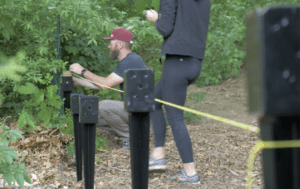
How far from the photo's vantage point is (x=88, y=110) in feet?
8.38

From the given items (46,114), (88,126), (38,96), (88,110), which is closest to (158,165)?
(88,126)

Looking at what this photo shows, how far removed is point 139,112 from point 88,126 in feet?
4.38

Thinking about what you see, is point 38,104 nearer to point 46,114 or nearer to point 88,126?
point 46,114

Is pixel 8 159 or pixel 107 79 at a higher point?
pixel 107 79

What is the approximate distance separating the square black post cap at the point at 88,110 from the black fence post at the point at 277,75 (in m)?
1.95

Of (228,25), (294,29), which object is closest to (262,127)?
(294,29)

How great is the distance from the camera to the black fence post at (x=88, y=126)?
101 inches

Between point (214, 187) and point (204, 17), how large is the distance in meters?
1.56

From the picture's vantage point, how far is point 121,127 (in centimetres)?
452

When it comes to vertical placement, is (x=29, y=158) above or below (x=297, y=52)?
below

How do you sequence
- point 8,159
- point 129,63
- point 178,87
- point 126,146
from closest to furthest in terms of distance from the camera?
point 8,159 < point 178,87 < point 129,63 < point 126,146

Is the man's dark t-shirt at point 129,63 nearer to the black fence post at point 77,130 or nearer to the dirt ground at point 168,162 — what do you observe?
the dirt ground at point 168,162

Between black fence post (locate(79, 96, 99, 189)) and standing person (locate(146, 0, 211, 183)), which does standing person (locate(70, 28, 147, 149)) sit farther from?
black fence post (locate(79, 96, 99, 189))

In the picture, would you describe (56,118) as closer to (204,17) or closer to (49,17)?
(49,17)
